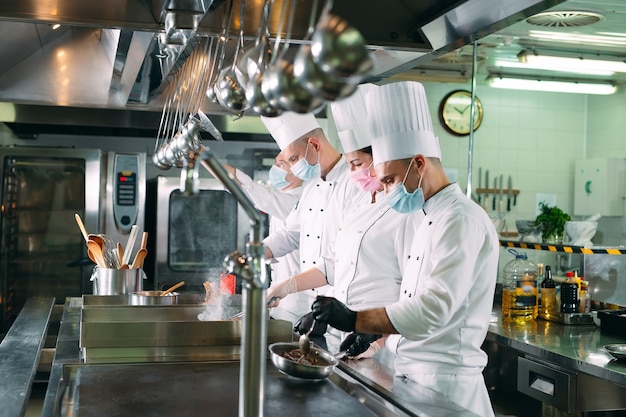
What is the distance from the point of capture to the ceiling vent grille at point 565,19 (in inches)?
209

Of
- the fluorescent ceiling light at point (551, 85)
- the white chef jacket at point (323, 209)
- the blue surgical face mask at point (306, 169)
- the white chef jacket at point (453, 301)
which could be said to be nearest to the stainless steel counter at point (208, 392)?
the white chef jacket at point (453, 301)

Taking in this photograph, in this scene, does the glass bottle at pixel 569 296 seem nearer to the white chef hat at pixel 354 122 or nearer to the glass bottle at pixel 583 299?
the glass bottle at pixel 583 299

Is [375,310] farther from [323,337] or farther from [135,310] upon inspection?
[135,310]

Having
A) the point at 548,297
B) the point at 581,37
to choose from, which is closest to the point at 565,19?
the point at 581,37

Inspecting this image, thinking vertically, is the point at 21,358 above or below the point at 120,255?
below

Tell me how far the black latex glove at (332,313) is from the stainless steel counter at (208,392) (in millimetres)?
123

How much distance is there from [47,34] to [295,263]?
2111 millimetres

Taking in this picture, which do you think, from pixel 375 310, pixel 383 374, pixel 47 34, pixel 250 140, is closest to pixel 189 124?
pixel 375 310

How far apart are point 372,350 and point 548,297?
195cm

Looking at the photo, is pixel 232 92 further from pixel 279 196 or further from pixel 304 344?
pixel 279 196

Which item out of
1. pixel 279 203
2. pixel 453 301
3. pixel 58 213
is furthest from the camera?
pixel 58 213

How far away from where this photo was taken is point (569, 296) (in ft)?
12.5

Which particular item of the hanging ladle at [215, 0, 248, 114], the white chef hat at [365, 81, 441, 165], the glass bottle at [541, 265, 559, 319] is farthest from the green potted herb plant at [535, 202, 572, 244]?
the hanging ladle at [215, 0, 248, 114]

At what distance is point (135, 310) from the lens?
2354 mm
